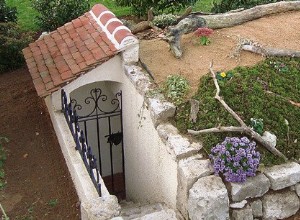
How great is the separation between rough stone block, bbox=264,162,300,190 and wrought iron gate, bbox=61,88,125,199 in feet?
10.7

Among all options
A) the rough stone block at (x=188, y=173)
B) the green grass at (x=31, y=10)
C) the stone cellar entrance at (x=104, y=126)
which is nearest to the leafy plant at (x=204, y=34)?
the stone cellar entrance at (x=104, y=126)

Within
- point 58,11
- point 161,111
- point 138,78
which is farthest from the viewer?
point 58,11

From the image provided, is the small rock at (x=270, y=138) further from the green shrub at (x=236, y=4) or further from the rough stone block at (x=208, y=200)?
the green shrub at (x=236, y=4)

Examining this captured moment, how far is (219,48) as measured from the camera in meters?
7.64

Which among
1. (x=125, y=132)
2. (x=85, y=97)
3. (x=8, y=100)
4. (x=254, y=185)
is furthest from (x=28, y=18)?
(x=254, y=185)

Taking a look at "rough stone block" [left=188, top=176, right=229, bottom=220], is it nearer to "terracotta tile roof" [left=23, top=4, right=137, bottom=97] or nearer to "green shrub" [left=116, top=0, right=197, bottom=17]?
"terracotta tile roof" [left=23, top=4, right=137, bottom=97]

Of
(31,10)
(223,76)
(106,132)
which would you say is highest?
(223,76)

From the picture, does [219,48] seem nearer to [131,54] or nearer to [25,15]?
[131,54]

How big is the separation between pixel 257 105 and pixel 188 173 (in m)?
1.52

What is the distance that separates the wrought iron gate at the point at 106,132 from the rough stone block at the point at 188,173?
108 inches

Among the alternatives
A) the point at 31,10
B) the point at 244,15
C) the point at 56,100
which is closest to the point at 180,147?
the point at 56,100

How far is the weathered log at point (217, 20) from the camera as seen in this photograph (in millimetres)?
7535

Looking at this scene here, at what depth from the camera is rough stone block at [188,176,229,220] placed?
16.5ft

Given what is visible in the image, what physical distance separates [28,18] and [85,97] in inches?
255
